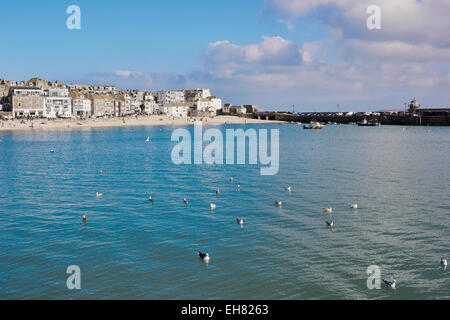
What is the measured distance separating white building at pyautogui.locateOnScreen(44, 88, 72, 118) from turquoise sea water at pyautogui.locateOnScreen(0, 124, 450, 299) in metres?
126

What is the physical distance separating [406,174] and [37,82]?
169 meters

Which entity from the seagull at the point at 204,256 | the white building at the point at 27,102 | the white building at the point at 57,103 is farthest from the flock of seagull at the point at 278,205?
the white building at the point at 57,103

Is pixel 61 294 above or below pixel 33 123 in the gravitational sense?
below

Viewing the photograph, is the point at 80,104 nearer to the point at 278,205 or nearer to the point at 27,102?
the point at 27,102

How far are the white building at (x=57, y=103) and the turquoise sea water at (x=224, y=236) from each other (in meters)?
126

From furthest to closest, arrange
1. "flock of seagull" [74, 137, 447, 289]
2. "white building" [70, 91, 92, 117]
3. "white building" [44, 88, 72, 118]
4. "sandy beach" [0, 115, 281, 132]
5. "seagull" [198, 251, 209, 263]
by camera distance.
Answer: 1. "white building" [70, 91, 92, 117]
2. "white building" [44, 88, 72, 118]
3. "sandy beach" [0, 115, 281, 132]
4. "seagull" [198, 251, 209, 263]
5. "flock of seagull" [74, 137, 447, 289]

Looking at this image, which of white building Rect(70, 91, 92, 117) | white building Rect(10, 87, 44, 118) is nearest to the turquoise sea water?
white building Rect(10, 87, 44, 118)

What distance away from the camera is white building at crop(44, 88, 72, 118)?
15704cm

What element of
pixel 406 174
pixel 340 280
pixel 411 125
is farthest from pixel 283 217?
pixel 411 125

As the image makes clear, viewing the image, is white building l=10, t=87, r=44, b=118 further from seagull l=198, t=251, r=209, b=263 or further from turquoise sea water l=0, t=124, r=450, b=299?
seagull l=198, t=251, r=209, b=263

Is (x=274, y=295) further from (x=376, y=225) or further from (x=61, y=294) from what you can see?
(x=376, y=225)

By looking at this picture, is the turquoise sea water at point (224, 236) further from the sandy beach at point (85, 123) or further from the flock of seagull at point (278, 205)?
the sandy beach at point (85, 123)

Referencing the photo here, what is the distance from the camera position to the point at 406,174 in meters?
43.3

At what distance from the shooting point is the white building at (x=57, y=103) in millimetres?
157038
